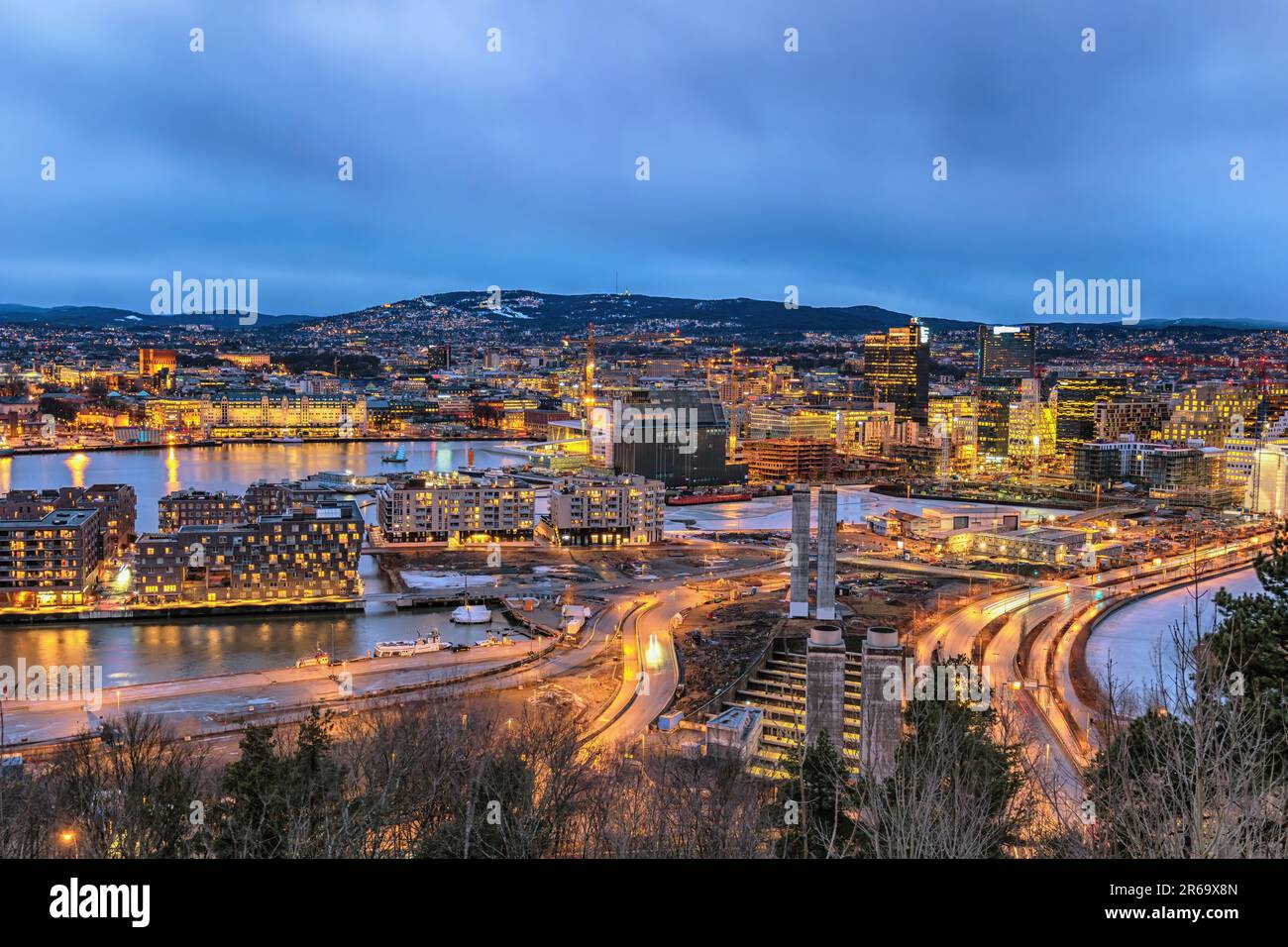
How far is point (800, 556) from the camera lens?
7.57 m

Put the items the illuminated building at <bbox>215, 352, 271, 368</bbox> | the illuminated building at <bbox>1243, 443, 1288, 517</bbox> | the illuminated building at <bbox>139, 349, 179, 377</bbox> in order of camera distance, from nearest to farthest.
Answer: the illuminated building at <bbox>1243, 443, 1288, 517</bbox> → the illuminated building at <bbox>139, 349, 179, 377</bbox> → the illuminated building at <bbox>215, 352, 271, 368</bbox>

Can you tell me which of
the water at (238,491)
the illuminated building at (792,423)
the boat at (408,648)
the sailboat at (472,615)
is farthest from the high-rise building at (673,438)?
the boat at (408,648)

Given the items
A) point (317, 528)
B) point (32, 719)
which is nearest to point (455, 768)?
point (32, 719)

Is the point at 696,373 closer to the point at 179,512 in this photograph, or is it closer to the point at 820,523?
the point at 179,512

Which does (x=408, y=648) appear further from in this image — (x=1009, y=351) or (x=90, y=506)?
(x=1009, y=351)

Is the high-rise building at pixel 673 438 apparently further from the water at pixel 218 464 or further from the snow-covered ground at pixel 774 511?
the water at pixel 218 464

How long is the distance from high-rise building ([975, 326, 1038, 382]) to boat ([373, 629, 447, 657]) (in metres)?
30.0

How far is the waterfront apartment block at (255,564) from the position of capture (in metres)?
8.33

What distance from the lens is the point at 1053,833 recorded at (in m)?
2.12

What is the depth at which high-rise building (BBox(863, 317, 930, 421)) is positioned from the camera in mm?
29812

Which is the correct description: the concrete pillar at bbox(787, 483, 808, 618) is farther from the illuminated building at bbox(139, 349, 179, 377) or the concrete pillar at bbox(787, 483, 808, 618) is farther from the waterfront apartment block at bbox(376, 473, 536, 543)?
→ the illuminated building at bbox(139, 349, 179, 377)

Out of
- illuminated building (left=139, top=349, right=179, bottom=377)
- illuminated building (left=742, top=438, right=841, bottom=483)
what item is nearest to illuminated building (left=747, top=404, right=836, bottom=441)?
illuminated building (left=742, top=438, right=841, bottom=483)

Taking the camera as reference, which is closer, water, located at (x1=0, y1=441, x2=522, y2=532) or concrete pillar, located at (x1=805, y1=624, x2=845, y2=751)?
concrete pillar, located at (x1=805, y1=624, x2=845, y2=751)

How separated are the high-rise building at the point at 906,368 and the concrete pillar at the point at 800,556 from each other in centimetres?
2256
